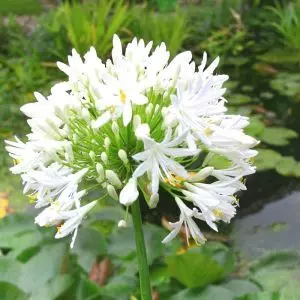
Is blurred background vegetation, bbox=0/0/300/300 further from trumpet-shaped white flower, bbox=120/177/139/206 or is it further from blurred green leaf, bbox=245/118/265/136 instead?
trumpet-shaped white flower, bbox=120/177/139/206

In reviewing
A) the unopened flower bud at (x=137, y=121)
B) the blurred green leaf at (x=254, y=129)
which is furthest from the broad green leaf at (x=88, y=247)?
the blurred green leaf at (x=254, y=129)

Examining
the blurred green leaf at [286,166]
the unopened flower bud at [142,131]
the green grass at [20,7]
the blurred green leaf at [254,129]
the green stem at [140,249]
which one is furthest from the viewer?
the green grass at [20,7]

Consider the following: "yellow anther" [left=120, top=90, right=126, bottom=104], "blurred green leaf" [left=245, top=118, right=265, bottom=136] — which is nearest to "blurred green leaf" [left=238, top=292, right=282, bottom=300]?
"yellow anther" [left=120, top=90, right=126, bottom=104]

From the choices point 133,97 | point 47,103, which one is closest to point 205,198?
point 133,97

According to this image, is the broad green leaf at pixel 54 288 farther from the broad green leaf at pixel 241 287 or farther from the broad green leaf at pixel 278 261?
the broad green leaf at pixel 278 261

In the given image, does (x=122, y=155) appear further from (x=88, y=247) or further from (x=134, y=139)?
(x=88, y=247)

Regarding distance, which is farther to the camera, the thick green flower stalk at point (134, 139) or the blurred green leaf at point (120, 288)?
the blurred green leaf at point (120, 288)
